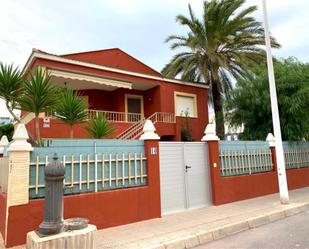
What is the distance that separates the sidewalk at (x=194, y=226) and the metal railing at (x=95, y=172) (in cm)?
104

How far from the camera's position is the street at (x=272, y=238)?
5.27 metres

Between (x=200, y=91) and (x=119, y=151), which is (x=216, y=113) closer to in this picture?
(x=200, y=91)

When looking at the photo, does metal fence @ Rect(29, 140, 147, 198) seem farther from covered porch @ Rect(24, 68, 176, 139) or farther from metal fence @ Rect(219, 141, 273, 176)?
covered porch @ Rect(24, 68, 176, 139)

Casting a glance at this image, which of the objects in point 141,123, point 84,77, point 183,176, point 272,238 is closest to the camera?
point 272,238

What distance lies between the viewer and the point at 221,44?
16672 mm

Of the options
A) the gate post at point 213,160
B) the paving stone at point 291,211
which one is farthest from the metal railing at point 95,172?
the paving stone at point 291,211

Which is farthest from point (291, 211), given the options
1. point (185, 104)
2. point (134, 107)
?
point (134, 107)

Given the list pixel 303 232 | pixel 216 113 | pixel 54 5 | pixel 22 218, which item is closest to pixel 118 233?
pixel 22 218

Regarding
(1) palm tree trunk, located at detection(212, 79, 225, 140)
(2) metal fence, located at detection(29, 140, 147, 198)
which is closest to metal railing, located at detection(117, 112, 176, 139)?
(1) palm tree trunk, located at detection(212, 79, 225, 140)

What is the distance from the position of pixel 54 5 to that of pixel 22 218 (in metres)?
7.34

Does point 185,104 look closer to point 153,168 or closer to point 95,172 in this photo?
point 153,168

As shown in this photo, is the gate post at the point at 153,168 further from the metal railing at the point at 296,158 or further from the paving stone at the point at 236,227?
the metal railing at the point at 296,158

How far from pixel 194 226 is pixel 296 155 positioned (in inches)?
334

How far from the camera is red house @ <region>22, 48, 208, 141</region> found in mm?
13430
